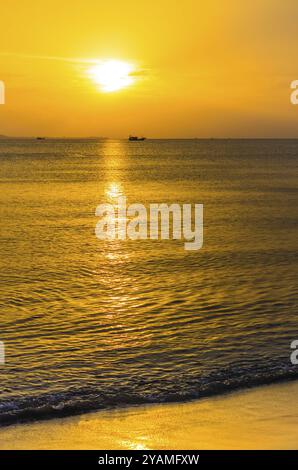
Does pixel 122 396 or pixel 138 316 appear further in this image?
pixel 138 316

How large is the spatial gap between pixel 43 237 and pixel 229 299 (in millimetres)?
13865

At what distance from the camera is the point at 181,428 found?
9.20m

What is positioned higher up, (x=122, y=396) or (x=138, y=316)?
(x=138, y=316)

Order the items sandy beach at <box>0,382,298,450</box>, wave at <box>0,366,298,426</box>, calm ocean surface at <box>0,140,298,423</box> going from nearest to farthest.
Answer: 1. sandy beach at <box>0,382,298,450</box>
2. wave at <box>0,366,298,426</box>
3. calm ocean surface at <box>0,140,298,423</box>

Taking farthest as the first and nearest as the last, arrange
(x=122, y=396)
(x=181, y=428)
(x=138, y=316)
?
(x=138, y=316) < (x=122, y=396) < (x=181, y=428)

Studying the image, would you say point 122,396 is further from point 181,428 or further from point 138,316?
point 138,316

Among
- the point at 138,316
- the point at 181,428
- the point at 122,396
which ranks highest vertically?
the point at 138,316

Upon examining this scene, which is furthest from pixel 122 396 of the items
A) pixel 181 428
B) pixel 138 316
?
pixel 138 316

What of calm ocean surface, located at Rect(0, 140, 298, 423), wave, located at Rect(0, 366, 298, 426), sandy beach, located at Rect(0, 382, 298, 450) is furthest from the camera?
calm ocean surface, located at Rect(0, 140, 298, 423)

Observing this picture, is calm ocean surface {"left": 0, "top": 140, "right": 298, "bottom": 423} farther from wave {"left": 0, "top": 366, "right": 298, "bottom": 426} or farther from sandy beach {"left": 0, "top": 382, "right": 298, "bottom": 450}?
sandy beach {"left": 0, "top": 382, "right": 298, "bottom": 450}

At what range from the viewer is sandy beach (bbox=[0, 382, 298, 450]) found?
28.2 ft

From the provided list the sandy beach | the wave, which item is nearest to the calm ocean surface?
the wave

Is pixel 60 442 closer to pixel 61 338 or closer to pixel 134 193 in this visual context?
pixel 61 338
